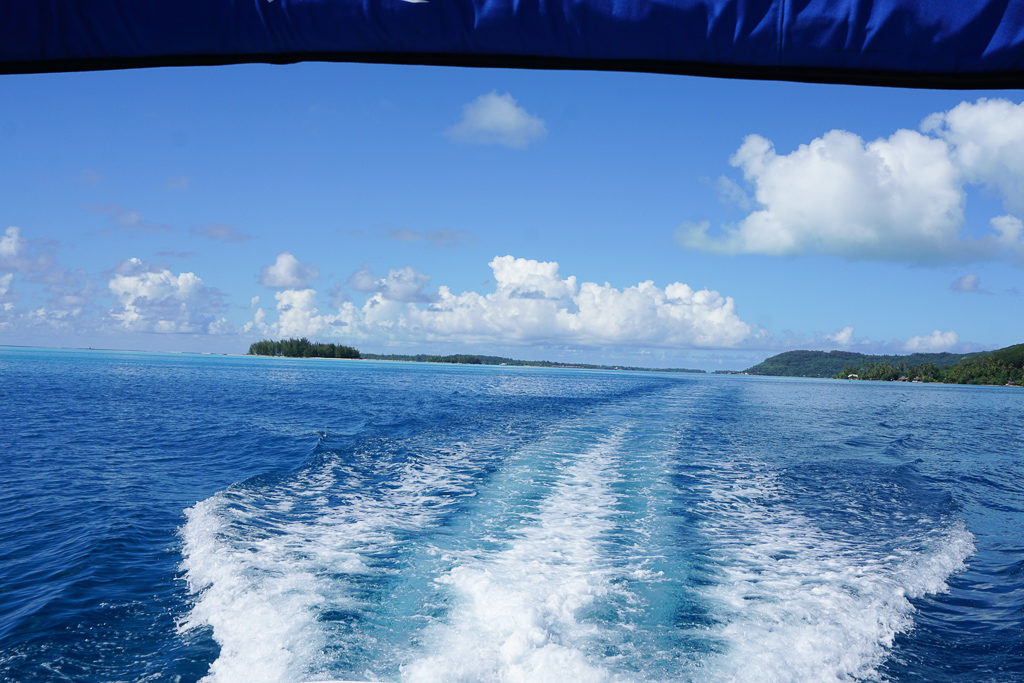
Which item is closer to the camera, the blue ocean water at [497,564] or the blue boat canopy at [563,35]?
the blue boat canopy at [563,35]

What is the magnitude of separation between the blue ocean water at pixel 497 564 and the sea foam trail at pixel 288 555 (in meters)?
0.04

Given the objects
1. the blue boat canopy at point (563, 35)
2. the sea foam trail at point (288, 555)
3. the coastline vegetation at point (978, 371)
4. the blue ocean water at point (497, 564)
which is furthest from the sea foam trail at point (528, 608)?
the coastline vegetation at point (978, 371)

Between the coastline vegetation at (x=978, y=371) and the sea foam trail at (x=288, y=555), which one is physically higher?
the coastline vegetation at (x=978, y=371)

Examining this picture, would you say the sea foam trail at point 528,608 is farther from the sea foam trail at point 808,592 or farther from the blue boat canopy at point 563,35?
the blue boat canopy at point 563,35

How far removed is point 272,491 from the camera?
1253 cm

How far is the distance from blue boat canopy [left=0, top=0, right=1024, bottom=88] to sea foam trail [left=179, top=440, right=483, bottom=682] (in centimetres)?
535

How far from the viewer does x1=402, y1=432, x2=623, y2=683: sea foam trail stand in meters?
5.50

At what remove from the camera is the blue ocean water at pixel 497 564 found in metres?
5.80

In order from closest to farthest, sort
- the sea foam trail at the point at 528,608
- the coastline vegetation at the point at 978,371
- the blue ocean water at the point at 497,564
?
the sea foam trail at the point at 528,608, the blue ocean water at the point at 497,564, the coastline vegetation at the point at 978,371

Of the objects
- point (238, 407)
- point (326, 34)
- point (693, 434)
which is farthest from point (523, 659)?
point (238, 407)

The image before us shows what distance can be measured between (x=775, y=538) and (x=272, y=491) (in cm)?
1040

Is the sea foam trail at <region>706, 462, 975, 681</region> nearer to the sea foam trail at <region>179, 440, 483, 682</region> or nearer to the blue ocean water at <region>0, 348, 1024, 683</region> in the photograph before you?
the blue ocean water at <region>0, 348, 1024, 683</region>

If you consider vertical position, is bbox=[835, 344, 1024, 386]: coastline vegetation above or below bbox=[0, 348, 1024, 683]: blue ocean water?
above

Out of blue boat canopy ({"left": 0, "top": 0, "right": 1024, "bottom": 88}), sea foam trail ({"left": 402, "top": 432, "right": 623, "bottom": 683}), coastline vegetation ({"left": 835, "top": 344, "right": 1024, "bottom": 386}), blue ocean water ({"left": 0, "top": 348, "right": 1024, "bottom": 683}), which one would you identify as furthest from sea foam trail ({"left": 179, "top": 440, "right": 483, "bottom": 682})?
coastline vegetation ({"left": 835, "top": 344, "right": 1024, "bottom": 386})
